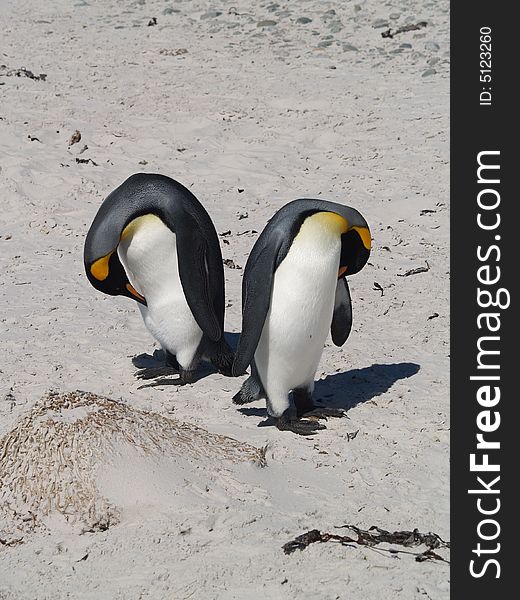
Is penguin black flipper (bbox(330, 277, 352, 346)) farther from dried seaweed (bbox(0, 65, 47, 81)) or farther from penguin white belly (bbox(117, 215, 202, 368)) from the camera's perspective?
dried seaweed (bbox(0, 65, 47, 81))

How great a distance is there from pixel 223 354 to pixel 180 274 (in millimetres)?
597

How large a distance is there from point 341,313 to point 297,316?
51cm

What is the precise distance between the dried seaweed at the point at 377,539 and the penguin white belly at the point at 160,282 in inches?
79.3

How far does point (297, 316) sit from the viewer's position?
4.75 meters

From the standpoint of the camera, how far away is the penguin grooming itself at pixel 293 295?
4.68 m

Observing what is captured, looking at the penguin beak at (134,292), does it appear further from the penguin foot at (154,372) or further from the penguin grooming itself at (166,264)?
the penguin foot at (154,372)

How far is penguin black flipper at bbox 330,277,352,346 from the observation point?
5.16 m

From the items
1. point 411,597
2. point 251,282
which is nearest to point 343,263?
point 251,282

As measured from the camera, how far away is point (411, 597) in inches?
130

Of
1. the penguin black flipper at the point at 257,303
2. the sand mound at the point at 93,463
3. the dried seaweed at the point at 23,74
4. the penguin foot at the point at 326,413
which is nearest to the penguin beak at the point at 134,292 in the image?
the penguin black flipper at the point at 257,303

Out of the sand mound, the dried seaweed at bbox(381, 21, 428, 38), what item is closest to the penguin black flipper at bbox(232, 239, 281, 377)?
the sand mound

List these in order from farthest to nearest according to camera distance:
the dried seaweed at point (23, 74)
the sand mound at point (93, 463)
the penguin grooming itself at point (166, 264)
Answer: the dried seaweed at point (23, 74) → the penguin grooming itself at point (166, 264) → the sand mound at point (93, 463)

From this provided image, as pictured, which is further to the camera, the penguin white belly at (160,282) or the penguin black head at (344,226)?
the penguin white belly at (160,282)

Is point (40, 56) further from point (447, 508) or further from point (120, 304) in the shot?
point (447, 508)
